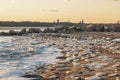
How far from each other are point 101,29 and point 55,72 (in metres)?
53.2

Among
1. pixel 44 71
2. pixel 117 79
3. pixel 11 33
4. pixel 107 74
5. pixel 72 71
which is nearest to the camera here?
pixel 117 79

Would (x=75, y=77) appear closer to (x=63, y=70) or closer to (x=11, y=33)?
(x=63, y=70)

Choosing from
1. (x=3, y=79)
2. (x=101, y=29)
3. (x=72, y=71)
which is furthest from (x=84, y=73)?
(x=101, y=29)

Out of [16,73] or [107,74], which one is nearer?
[107,74]

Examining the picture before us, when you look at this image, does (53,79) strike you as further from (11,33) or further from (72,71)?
(11,33)

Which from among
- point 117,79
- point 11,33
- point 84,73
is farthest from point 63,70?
point 11,33

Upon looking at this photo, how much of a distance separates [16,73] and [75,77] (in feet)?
9.39

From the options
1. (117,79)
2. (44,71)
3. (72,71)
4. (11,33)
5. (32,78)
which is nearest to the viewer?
(117,79)

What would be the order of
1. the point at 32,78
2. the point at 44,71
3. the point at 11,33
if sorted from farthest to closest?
the point at 11,33 → the point at 44,71 → the point at 32,78

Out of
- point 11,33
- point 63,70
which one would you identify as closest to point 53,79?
point 63,70

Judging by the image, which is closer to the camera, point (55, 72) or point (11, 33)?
point (55, 72)

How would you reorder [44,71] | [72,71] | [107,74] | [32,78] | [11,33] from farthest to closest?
[11,33] < [44,71] < [72,71] < [32,78] < [107,74]

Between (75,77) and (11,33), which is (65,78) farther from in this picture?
(11,33)

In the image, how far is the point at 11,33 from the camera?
64.4 meters
